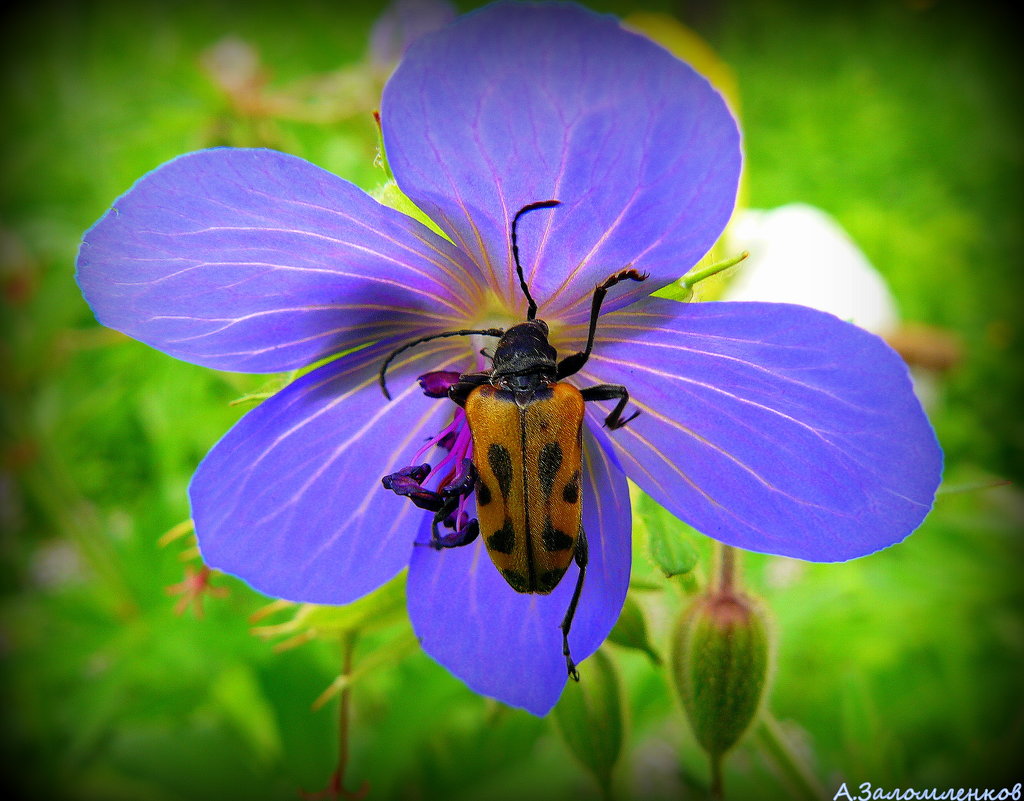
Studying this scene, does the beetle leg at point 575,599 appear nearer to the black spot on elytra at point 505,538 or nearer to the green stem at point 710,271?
the black spot on elytra at point 505,538

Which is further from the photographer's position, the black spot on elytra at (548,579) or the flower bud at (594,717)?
the flower bud at (594,717)

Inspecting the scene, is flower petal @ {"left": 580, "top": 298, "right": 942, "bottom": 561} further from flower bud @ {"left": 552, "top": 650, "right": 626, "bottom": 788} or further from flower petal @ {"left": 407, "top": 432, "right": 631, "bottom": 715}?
flower bud @ {"left": 552, "top": 650, "right": 626, "bottom": 788}

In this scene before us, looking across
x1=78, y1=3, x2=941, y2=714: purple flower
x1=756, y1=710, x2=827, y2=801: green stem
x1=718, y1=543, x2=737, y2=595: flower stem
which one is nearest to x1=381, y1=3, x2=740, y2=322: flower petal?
x1=78, y1=3, x2=941, y2=714: purple flower

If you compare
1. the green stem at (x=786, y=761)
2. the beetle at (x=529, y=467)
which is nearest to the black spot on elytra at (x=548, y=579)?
the beetle at (x=529, y=467)

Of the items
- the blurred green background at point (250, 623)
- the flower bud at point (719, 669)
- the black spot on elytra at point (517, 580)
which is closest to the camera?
the black spot on elytra at point (517, 580)

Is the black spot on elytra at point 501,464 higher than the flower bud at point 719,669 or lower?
higher

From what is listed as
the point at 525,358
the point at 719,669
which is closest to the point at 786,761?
the point at 719,669

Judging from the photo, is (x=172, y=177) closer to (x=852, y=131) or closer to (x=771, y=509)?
(x=771, y=509)

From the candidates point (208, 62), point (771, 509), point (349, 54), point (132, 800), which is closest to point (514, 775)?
point (132, 800)
